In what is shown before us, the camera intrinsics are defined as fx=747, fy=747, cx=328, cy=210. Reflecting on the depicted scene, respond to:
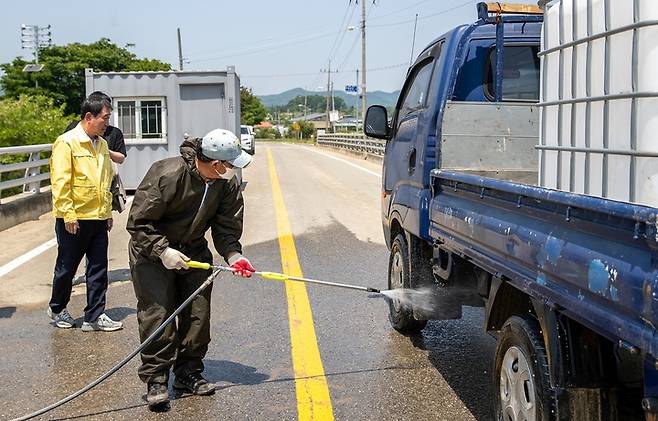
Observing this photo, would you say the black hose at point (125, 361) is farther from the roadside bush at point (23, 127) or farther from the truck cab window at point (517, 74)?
the roadside bush at point (23, 127)

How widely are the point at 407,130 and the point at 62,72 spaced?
1973 inches

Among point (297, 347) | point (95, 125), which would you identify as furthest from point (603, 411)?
point (95, 125)

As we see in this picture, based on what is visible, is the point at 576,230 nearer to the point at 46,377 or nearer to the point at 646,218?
the point at 646,218

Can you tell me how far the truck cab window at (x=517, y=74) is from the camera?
5.30m

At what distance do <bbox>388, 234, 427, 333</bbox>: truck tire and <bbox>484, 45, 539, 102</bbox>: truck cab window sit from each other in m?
1.31

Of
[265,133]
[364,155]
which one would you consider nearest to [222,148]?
[364,155]

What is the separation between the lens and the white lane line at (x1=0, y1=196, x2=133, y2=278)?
8.54m

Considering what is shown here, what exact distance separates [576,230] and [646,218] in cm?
51

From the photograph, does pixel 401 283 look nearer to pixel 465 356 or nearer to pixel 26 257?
pixel 465 356

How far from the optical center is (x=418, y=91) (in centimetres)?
595

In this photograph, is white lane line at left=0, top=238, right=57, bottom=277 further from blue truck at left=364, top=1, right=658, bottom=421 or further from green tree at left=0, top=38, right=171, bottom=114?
green tree at left=0, top=38, right=171, bottom=114

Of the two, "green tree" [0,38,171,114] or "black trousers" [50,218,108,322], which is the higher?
"green tree" [0,38,171,114]

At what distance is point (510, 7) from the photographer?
5648mm

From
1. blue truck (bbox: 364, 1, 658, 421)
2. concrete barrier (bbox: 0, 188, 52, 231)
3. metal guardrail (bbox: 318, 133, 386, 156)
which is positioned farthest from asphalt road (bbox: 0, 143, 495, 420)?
metal guardrail (bbox: 318, 133, 386, 156)
